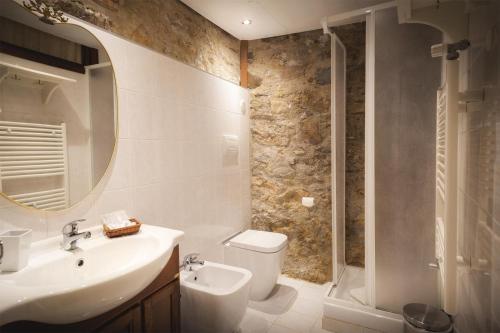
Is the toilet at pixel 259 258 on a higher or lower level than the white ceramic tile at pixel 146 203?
lower

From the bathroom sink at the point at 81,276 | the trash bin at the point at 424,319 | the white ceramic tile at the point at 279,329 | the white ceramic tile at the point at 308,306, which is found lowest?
the white ceramic tile at the point at 279,329

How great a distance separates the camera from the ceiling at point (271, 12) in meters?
2.28

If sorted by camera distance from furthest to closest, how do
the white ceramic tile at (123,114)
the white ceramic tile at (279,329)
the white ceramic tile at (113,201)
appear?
the white ceramic tile at (279,329), the white ceramic tile at (123,114), the white ceramic tile at (113,201)

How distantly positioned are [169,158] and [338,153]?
135cm

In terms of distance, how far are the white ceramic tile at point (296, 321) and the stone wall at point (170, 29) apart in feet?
6.93

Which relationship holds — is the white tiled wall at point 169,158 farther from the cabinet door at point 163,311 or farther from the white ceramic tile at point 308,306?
the white ceramic tile at point 308,306

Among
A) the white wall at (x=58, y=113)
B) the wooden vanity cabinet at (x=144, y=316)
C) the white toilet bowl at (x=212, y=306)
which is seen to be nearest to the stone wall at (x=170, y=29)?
the white wall at (x=58, y=113)

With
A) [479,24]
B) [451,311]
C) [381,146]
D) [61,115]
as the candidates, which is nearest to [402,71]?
[381,146]

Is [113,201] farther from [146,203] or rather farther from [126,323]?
[126,323]

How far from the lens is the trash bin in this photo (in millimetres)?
1651

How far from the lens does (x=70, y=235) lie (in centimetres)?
134

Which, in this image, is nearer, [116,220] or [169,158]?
[116,220]

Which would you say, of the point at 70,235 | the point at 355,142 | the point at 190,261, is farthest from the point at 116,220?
the point at 355,142

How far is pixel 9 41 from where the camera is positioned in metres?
1.24
